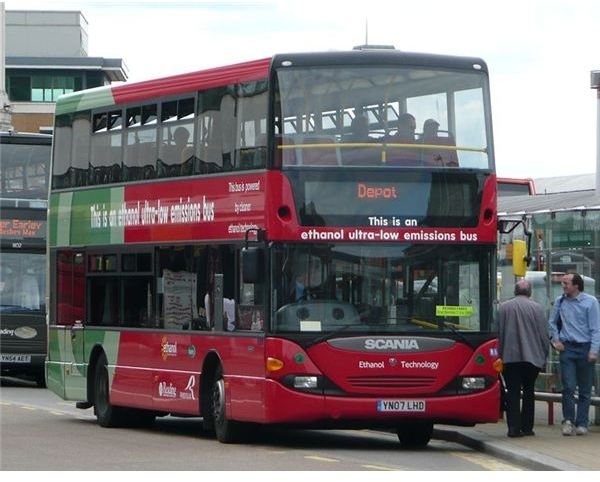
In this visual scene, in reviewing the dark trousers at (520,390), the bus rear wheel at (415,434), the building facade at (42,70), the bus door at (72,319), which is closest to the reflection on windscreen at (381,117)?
the dark trousers at (520,390)

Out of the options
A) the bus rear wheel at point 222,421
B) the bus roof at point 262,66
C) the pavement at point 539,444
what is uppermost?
the bus roof at point 262,66

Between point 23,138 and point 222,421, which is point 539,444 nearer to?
point 222,421

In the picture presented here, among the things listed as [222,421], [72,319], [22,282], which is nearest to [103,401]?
[72,319]

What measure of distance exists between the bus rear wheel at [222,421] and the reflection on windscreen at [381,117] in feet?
8.86

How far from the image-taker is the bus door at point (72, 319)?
22.6m

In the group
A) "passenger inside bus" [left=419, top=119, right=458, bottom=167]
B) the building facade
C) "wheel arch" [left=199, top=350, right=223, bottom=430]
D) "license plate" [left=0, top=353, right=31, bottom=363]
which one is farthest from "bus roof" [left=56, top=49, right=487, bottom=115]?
the building facade

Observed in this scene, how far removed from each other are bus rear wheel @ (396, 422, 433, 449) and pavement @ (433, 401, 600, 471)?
0.47 m

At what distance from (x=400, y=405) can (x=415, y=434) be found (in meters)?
1.27

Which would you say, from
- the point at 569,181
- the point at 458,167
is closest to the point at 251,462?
the point at 458,167

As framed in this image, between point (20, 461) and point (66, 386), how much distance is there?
790 cm

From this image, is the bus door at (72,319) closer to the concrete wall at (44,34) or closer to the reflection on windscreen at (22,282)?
the reflection on windscreen at (22,282)

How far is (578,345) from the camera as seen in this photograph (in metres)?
18.2

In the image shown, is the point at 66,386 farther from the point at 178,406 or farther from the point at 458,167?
the point at 458,167

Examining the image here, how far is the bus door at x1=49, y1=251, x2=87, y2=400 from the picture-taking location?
2261cm
